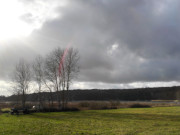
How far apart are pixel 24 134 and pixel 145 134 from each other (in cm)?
725

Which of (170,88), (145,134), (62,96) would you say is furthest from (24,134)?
(170,88)

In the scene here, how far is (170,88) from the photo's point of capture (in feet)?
481

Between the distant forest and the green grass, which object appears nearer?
the green grass

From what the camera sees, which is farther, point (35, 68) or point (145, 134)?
point (35, 68)

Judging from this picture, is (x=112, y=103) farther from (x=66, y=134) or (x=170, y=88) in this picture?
(x=170, y=88)

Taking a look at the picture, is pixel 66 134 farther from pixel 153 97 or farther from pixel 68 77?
pixel 153 97

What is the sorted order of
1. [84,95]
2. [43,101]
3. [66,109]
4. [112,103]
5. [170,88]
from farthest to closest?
1. [170,88]
2. [84,95]
3. [112,103]
4. [43,101]
5. [66,109]

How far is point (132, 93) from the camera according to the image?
131 meters

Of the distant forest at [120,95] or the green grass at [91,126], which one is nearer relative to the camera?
the green grass at [91,126]

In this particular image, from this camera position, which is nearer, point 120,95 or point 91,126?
point 91,126

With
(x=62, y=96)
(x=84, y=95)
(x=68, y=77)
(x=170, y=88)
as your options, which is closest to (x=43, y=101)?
(x=62, y=96)

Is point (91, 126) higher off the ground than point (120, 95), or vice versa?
point (91, 126)

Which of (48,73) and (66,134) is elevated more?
(48,73)

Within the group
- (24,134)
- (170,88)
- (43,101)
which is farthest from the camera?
(170,88)
